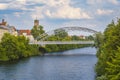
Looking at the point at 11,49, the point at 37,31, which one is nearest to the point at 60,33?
the point at 37,31

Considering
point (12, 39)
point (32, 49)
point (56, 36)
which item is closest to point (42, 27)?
point (56, 36)

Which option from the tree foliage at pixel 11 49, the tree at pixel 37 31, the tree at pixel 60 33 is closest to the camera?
the tree foliage at pixel 11 49

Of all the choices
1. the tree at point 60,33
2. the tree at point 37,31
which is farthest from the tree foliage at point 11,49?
the tree at point 37,31

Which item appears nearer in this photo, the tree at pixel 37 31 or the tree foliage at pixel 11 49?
the tree foliage at pixel 11 49

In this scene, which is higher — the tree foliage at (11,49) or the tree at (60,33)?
the tree at (60,33)

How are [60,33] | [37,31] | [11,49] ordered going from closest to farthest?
[11,49] → [60,33] → [37,31]

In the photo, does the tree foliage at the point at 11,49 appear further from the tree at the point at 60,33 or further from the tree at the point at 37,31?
the tree at the point at 37,31

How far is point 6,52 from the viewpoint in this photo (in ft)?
293

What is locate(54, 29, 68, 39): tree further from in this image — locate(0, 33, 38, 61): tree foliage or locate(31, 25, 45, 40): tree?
locate(0, 33, 38, 61): tree foliage

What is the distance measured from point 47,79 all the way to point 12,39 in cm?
4404

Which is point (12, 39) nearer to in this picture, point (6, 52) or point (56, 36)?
point (6, 52)

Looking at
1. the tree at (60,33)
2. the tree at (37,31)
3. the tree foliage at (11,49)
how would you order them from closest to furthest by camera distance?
the tree foliage at (11,49)
the tree at (60,33)
the tree at (37,31)

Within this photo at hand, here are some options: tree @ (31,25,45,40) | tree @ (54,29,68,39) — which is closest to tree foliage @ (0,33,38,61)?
tree @ (54,29,68,39)

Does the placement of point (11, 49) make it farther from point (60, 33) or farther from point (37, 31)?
point (37, 31)
